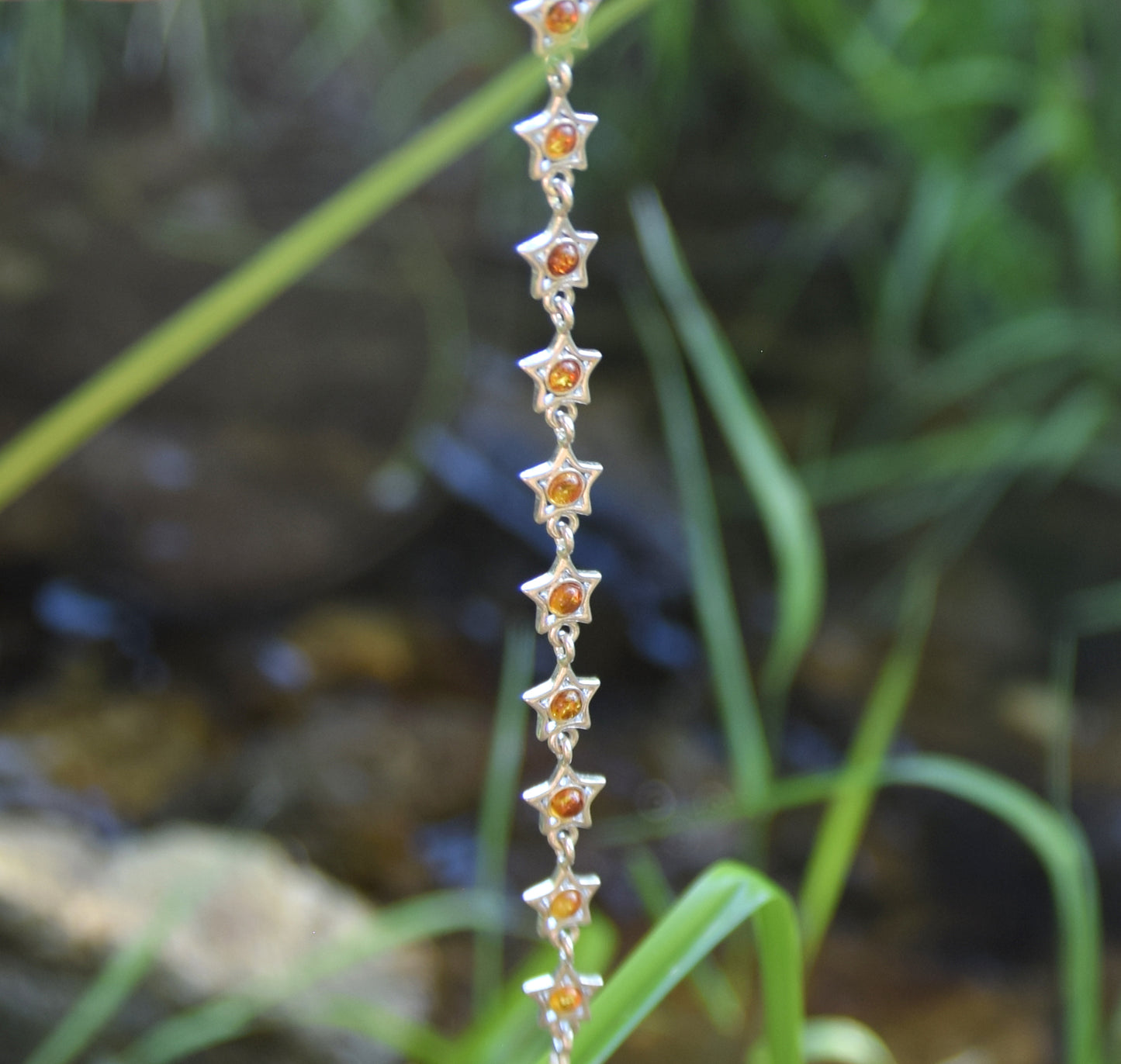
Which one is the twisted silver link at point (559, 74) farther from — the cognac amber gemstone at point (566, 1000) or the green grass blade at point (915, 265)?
the green grass blade at point (915, 265)

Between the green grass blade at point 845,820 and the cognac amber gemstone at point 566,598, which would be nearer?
the cognac amber gemstone at point 566,598

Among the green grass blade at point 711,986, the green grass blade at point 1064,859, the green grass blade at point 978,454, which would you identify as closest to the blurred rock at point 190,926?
the green grass blade at point 711,986

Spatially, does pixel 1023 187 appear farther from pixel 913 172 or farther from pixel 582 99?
pixel 582 99

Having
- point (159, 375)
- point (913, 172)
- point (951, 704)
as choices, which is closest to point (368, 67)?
point (913, 172)

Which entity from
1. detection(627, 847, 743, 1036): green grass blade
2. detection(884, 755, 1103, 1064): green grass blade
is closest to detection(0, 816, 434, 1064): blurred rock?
detection(627, 847, 743, 1036): green grass blade

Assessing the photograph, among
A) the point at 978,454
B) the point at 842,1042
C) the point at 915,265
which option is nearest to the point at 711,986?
the point at 842,1042

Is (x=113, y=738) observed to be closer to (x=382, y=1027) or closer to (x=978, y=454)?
(x=382, y=1027)
